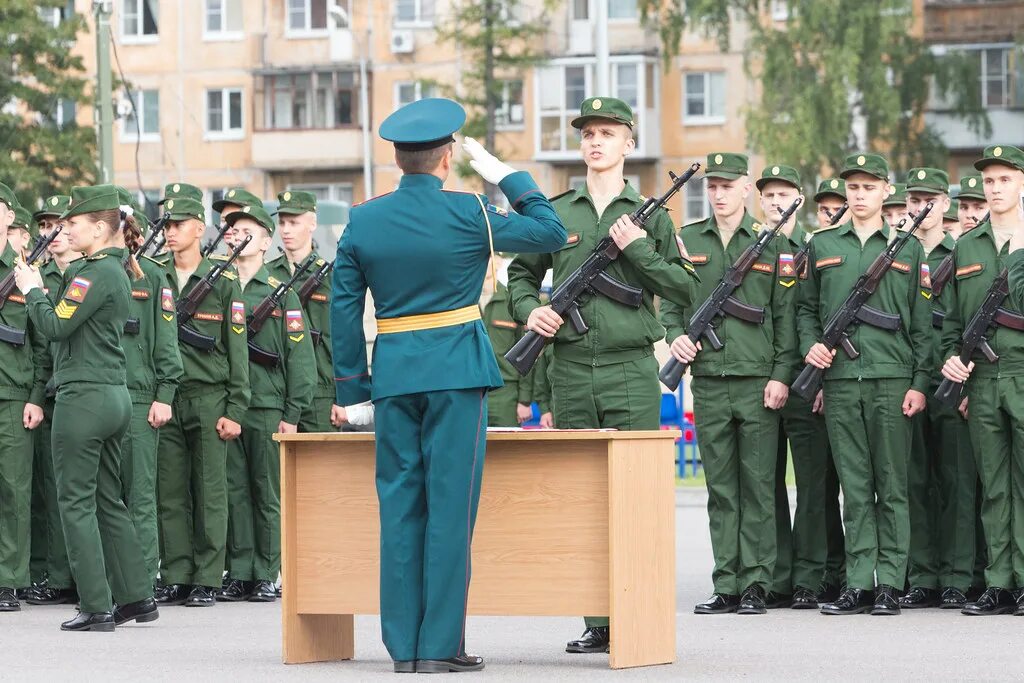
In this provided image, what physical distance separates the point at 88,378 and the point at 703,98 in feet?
165

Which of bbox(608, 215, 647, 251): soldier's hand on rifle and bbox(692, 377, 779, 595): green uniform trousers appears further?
bbox(692, 377, 779, 595): green uniform trousers

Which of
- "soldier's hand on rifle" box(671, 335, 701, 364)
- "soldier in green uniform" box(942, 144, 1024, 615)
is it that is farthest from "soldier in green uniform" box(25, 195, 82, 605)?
"soldier in green uniform" box(942, 144, 1024, 615)

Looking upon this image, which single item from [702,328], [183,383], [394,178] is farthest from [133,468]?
[394,178]

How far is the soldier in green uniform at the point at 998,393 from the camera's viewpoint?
Answer: 40.0 ft

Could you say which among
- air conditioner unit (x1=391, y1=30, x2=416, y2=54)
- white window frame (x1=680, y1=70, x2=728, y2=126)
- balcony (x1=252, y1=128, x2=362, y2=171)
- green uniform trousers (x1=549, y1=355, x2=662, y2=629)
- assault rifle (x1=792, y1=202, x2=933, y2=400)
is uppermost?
air conditioner unit (x1=391, y1=30, x2=416, y2=54)

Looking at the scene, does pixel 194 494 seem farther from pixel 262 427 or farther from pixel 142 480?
pixel 142 480

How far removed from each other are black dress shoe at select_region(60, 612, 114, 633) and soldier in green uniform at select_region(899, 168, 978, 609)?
4.89 metres

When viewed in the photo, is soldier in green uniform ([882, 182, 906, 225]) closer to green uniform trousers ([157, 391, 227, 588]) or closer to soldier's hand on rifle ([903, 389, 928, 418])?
soldier's hand on rifle ([903, 389, 928, 418])

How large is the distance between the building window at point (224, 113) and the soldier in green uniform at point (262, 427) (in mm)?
49096

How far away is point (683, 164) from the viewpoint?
6009cm

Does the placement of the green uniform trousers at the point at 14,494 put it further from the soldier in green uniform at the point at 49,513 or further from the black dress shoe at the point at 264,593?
the black dress shoe at the point at 264,593

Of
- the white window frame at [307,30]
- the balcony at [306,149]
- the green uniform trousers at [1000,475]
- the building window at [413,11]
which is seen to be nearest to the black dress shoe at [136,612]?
the green uniform trousers at [1000,475]

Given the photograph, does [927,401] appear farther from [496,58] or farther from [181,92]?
[181,92]

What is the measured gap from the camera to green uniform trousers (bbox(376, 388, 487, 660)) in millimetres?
8992
